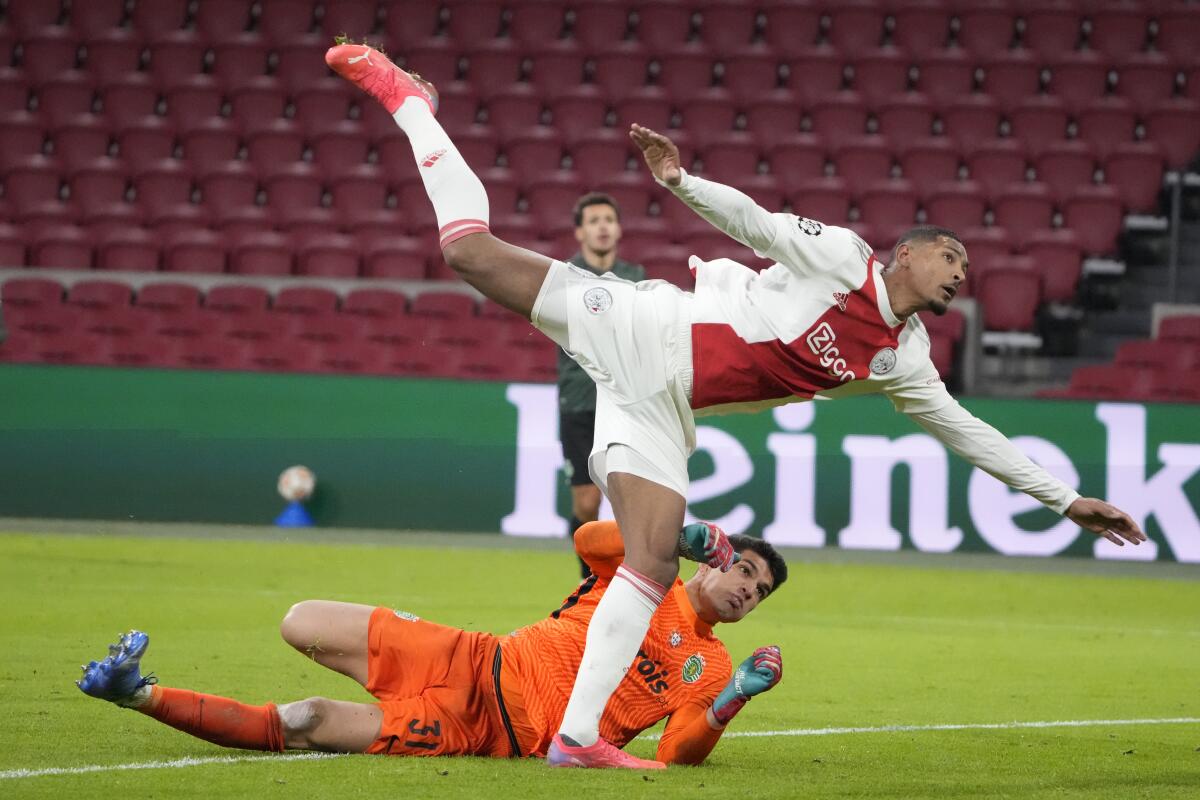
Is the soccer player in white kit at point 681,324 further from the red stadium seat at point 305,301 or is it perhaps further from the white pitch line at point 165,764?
the red stadium seat at point 305,301

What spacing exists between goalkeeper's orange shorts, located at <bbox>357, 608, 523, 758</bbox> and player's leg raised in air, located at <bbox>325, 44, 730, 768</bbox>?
33cm

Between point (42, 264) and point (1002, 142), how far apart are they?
390 inches

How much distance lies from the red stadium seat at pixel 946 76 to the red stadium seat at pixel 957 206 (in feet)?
5.71

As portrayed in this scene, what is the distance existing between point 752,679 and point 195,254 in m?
12.9

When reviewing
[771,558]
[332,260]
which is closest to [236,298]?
[332,260]

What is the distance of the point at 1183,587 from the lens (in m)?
12.0

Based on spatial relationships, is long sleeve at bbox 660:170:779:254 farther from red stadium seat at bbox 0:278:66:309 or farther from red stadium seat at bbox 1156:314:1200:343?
red stadium seat at bbox 0:278:66:309

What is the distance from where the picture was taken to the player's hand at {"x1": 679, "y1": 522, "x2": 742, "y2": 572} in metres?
5.39

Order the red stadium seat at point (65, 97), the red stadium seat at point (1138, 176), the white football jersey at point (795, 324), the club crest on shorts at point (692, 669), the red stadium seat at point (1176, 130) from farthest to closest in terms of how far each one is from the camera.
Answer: the red stadium seat at point (65, 97), the red stadium seat at point (1176, 130), the red stadium seat at point (1138, 176), the club crest on shorts at point (692, 669), the white football jersey at point (795, 324)

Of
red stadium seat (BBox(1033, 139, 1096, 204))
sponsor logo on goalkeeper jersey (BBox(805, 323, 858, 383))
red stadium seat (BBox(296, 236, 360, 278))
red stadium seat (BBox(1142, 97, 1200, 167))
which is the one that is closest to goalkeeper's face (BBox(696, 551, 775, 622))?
sponsor logo on goalkeeper jersey (BBox(805, 323, 858, 383))

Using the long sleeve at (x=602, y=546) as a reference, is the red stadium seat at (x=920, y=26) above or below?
above

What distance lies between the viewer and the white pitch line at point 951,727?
637 centimetres

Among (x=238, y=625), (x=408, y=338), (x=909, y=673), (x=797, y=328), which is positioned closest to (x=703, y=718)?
(x=797, y=328)

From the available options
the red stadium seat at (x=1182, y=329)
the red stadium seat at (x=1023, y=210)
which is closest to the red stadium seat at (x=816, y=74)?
the red stadium seat at (x=1023, y=210)
